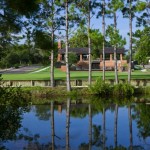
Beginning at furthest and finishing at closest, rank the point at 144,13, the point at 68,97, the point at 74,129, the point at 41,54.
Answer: the point at 144,13
the point at 68,97
the point at 74,129
the point at 41,54

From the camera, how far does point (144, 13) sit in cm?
3550

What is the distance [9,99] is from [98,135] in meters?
5.38

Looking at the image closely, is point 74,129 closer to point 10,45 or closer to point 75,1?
point 10,45

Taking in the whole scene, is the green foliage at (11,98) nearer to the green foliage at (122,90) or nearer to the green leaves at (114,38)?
the green foliage at (122,90)

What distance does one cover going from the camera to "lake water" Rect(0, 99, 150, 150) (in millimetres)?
14727

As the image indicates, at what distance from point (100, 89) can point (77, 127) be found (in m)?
14.1

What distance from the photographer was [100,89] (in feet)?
109

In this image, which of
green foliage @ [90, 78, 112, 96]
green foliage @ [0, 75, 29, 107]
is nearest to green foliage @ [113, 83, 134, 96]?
green foliage @ [90, 78, 112, 96]

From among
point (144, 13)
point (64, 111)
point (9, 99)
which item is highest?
point (144, 13)

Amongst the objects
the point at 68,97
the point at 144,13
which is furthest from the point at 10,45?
the point at 144,13

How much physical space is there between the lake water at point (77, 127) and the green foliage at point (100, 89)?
5148 mm

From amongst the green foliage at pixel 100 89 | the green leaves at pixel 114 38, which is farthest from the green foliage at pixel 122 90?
the green leaves at pixel 114 38

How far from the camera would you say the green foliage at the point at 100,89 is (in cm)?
3334

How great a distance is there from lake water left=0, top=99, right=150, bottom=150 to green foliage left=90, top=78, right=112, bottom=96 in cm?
515
